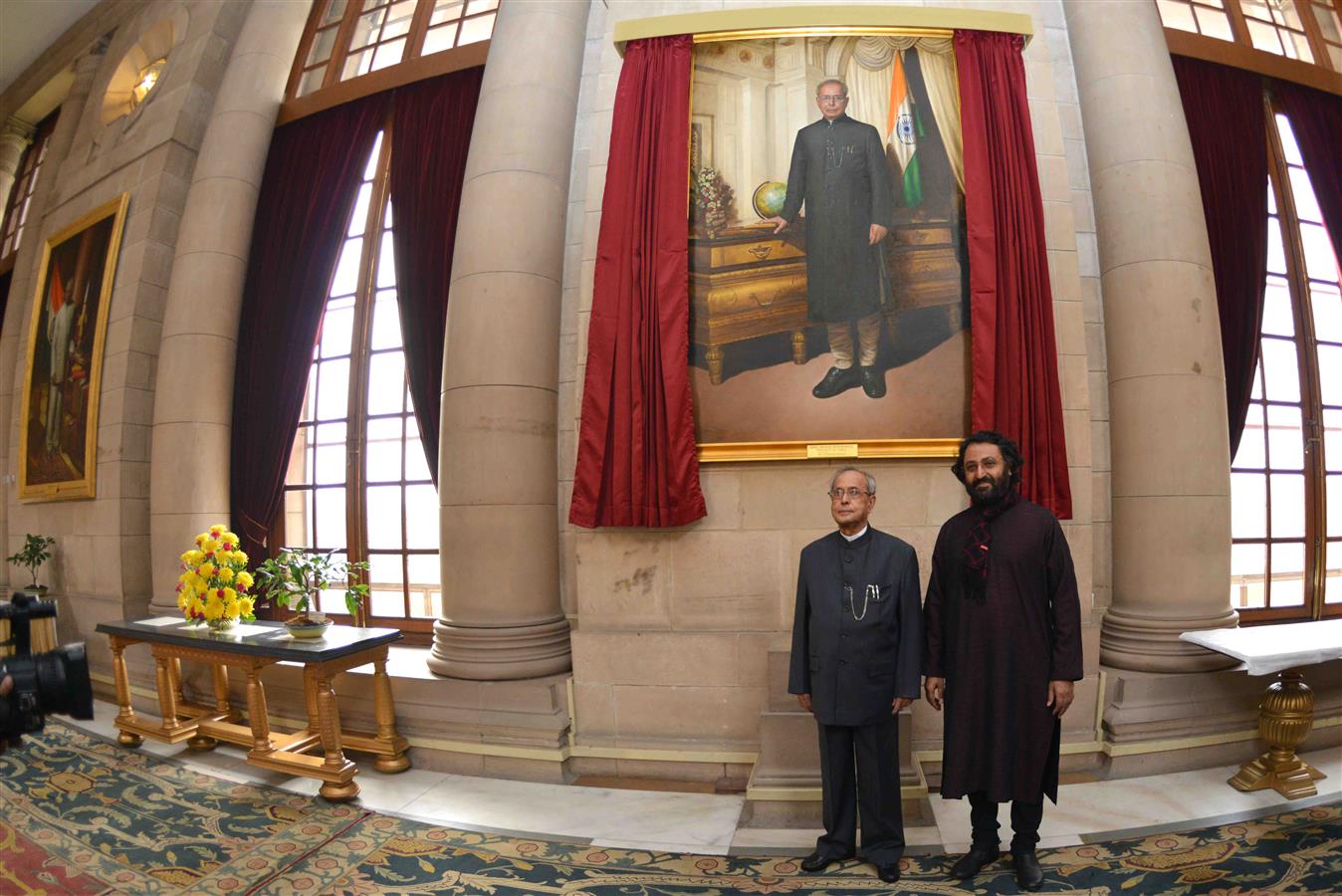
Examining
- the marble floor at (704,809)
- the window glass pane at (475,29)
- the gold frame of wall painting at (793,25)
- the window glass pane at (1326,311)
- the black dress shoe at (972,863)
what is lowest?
the marble floor at (704,809)

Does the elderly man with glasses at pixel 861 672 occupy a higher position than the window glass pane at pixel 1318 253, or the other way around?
the window glass pane at pixel 1318 253

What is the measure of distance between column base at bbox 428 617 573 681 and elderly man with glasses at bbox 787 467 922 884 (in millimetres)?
1800

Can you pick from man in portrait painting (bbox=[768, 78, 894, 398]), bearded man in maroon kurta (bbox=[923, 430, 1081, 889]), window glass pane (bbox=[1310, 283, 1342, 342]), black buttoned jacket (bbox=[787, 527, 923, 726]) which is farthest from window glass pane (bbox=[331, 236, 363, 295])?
window glass pane (bbox=[1310, 283, 1342, 342])

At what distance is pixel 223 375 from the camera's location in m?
5.73

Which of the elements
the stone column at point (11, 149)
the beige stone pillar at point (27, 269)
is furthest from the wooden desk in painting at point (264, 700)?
the stone column at point (11, 149)

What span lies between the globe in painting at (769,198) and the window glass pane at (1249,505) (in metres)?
4.24

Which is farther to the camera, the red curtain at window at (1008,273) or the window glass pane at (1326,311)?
the window glass pane at (1326,311)

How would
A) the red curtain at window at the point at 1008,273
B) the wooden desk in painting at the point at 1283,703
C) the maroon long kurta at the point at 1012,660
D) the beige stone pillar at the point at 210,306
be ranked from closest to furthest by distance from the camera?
Answer: the maroon long kurta at the point at 1012,660, the wooden desk in painting at the point at 1283,703, the red curtain at window at the point at 1008,273, the beige stone pillar at the point at 210,306

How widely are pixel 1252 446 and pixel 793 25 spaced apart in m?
4.69

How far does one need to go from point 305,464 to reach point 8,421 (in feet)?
14.8

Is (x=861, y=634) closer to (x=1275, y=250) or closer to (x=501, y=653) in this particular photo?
(x=501, y=653)

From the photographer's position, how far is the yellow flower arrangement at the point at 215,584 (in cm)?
420

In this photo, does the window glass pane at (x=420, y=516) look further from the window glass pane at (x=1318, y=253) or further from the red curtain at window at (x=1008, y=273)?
the window glass pane at (x=1318, y=253)

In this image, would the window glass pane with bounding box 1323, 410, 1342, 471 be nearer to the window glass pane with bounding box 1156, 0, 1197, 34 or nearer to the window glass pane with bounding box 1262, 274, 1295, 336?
the window glass pane with bounding box 1262, 274, 1295, 336
